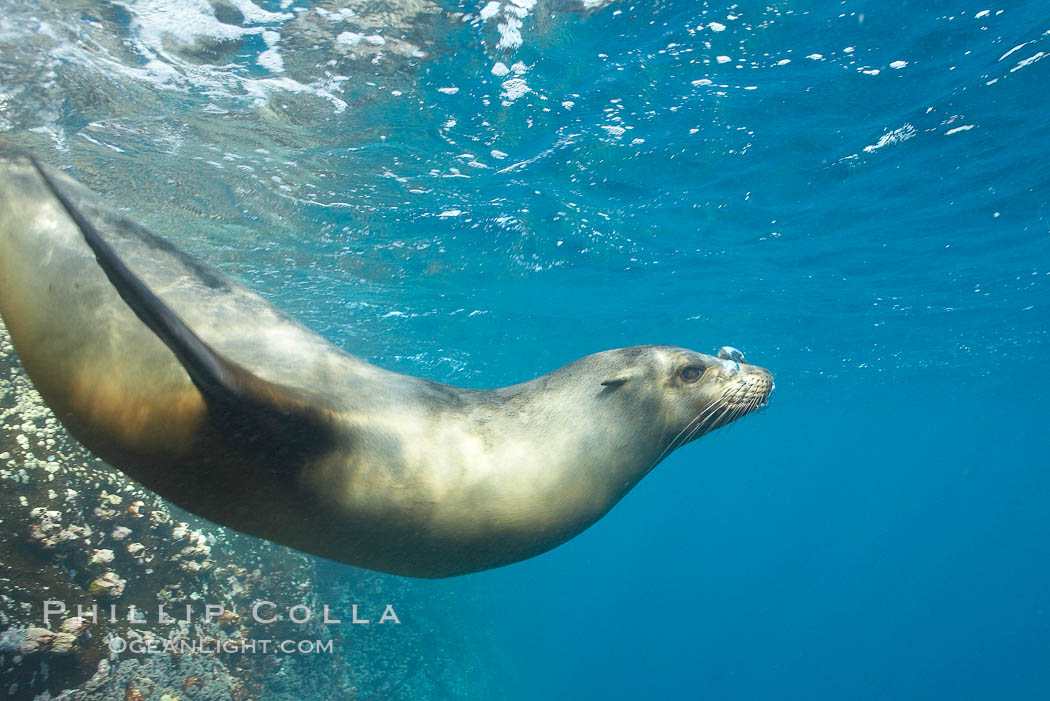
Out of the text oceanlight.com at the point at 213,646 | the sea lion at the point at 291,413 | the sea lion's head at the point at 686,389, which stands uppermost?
the sea lion's head at the point at 686,389

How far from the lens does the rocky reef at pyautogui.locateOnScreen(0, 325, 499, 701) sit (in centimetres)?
475

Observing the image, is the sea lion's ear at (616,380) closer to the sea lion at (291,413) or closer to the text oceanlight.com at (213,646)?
the sea lion at (291,413)

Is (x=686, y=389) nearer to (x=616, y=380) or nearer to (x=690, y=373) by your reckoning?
(x=690, y=373)

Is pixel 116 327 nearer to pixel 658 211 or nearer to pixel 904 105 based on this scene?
pixel 904 105

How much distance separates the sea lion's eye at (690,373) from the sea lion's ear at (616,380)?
0.41 metres

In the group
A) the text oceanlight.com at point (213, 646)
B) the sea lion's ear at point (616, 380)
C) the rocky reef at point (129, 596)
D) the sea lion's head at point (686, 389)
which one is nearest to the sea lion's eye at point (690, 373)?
the sea lion's head at point (686, 389)

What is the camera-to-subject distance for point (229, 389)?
5.65 feet

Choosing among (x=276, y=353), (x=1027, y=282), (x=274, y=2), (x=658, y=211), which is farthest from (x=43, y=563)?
(x=1027, y=282)

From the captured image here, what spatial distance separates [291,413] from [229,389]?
269 mm

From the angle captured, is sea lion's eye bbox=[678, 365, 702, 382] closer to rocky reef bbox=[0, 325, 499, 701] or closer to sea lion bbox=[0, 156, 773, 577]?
sea lion bbox=[0, 156, 773, 577]

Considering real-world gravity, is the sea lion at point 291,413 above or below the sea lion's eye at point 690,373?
below

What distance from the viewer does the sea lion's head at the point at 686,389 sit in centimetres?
318

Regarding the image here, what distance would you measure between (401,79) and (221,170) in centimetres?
417

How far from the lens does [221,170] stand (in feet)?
32.8
